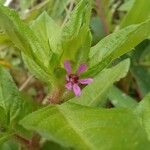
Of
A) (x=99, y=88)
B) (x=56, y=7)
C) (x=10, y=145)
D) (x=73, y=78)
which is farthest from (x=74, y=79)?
(x=56, y=7)

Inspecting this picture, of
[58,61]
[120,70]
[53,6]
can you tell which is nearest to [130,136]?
[58,61]

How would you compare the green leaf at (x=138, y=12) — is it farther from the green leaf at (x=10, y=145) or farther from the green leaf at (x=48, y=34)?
the green leaf at (x=10, y=145)

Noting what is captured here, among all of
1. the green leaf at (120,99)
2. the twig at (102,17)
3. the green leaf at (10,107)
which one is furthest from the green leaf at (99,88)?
the twig at (102,17)

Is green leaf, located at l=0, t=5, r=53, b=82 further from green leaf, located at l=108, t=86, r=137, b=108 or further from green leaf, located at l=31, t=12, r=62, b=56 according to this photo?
green leaf, located at l=108, t=86, r=137, b=108

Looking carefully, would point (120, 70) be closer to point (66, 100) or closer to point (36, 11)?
point (66, 100)

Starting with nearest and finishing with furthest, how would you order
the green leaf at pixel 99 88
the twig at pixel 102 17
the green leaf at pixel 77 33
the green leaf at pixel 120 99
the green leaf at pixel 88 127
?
1. the green leaf at pixel 88 127
2. the green leaf at pixel 77 33
3. the green leaf at pixel 99 88
4. the green leaf at pixel 120 99
5. the twig at pixel 102 17

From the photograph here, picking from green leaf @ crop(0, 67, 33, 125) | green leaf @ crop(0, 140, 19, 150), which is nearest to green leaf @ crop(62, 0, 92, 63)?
green leaf @ crop(0, 67, 33, 125)
